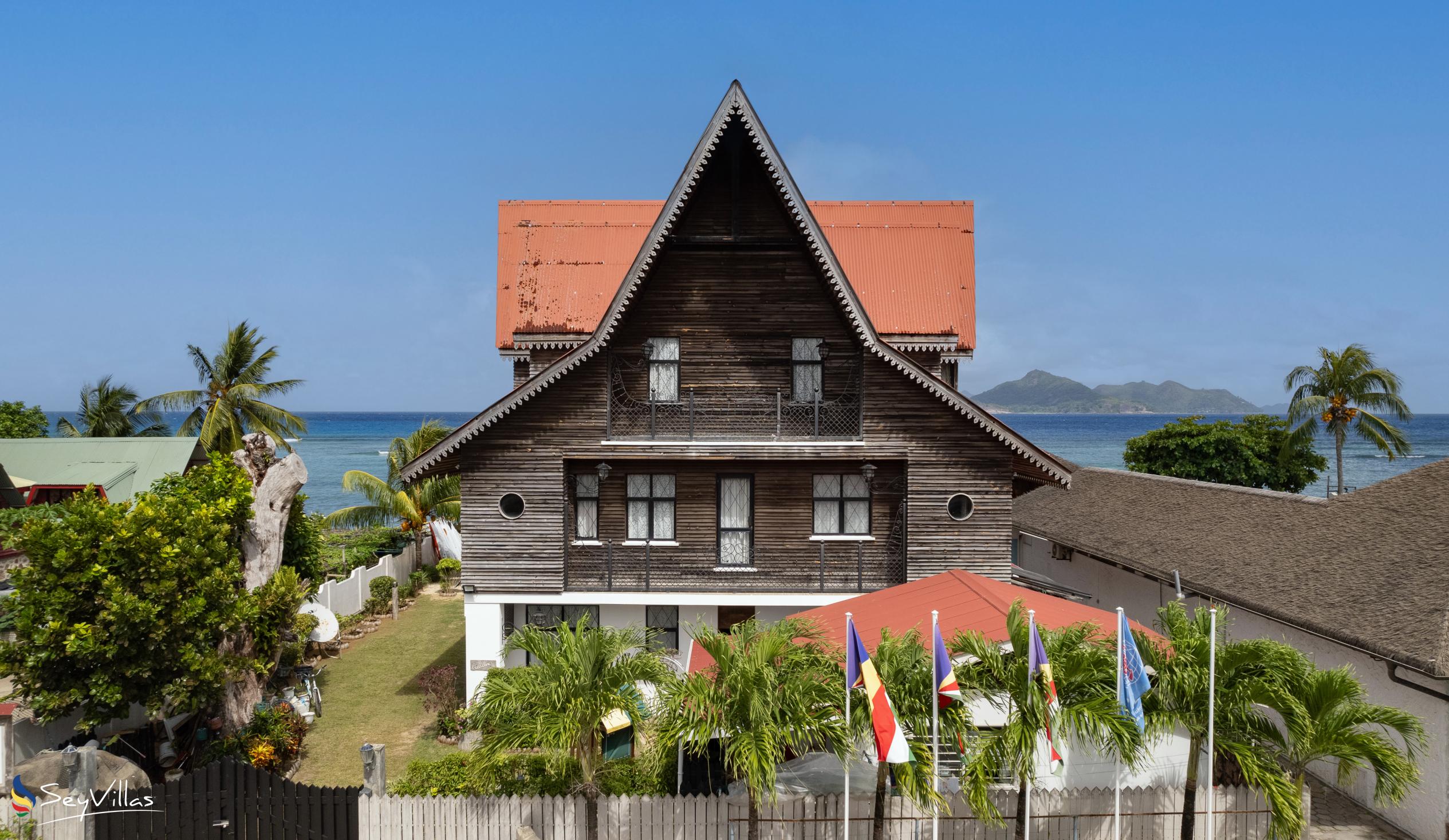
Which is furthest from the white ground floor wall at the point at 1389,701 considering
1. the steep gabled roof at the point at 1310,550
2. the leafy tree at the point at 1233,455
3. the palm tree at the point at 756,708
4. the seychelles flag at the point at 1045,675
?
the leafy tree at the point at 1233,455

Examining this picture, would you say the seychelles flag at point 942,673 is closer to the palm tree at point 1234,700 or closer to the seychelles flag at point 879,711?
the seychelles flag at point 879,711

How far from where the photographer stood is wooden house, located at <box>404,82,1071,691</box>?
17.7 meters

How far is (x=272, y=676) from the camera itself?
19.8m

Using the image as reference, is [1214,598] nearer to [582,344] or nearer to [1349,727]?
[1349,727]

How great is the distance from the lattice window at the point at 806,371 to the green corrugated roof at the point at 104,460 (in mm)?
27414

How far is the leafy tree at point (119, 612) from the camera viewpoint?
43.6 feet

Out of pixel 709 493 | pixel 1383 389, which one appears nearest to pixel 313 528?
pixel 709 493

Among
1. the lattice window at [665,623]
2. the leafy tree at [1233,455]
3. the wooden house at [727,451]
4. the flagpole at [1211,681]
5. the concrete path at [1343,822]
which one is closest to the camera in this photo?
the flagpole at [1211,681]

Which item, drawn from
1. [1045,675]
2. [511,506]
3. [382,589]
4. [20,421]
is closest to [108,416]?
[20,421]

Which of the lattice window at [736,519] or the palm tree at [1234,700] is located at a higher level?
the lattice window at [736,519]

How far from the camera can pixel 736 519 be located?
1878cm

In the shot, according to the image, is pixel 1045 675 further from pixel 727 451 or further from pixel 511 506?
pixel 511 506

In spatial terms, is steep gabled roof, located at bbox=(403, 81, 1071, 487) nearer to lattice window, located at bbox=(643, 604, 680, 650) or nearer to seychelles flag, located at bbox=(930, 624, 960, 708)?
lattice window, located at bbox=(643, 604, 680, 650)

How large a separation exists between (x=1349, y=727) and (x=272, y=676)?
66.5 feet
